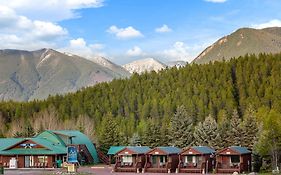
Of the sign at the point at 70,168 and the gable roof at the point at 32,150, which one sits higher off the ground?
the gable roof at the point at 32,150

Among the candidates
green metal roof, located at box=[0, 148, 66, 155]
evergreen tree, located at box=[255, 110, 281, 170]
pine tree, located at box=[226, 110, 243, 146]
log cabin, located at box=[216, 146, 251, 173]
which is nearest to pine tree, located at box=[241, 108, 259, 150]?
pine tree, located at box=[226, 110, 243, 146]

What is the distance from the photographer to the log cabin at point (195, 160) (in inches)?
2488

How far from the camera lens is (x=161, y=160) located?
6650 cm

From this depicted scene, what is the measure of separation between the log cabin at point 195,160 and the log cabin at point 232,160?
173 centimetres

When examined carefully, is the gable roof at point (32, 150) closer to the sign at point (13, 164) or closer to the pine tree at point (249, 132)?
the sign at point (13, 164)

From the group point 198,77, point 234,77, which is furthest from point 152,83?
point 234,77

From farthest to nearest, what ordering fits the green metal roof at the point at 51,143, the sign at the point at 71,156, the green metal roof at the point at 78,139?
the green metal roof at the point at 78,139
the green metal roof at the point at 51,143
the sign at the point at 71,156

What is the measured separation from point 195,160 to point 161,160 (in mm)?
4927

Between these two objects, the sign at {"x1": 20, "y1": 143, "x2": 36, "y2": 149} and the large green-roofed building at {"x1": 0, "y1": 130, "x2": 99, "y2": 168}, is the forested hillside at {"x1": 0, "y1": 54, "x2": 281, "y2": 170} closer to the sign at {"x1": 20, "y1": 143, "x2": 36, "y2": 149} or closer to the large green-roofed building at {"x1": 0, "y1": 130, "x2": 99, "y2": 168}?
the large green-roofed building at {"x1": 0, "y1": 130, "x2": 99, "y2": 168}

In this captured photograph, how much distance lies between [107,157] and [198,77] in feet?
189

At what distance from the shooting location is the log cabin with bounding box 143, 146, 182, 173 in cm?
6538

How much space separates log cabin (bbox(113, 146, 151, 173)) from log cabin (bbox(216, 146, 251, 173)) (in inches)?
427

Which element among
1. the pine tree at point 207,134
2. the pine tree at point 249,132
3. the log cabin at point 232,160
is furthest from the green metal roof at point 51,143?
the pine tree at point 249,132

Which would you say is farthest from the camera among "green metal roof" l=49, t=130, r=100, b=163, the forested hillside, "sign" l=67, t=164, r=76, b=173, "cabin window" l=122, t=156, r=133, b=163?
the forested hillside
